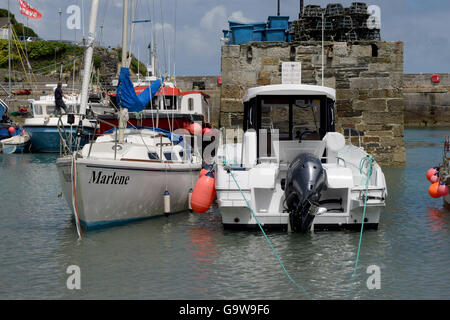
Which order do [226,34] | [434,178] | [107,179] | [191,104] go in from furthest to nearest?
[226,34] < [191,104] < [434,178] < [107,179]

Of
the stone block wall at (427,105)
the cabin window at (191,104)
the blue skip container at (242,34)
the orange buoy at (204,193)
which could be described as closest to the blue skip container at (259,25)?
the blue skip container at (242,34)

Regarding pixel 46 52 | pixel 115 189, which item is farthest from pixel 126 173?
pixel 46 52

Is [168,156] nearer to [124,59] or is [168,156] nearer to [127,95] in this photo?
[127,95]

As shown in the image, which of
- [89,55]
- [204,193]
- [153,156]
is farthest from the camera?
[153,156]

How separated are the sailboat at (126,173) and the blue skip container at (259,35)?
27.5 feet

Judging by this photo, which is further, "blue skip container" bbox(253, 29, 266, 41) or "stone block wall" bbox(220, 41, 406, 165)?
"blue skip container" bbox(253, 29, 266, 41)

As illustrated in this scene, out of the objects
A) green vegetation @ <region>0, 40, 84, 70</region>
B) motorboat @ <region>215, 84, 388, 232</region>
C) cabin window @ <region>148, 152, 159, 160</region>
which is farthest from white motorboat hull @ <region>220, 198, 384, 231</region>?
green vegetation @ <region>0, 40, 84, 70</region>

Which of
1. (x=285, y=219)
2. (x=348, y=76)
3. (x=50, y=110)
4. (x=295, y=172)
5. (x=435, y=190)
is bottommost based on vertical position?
(x=285, y=219)

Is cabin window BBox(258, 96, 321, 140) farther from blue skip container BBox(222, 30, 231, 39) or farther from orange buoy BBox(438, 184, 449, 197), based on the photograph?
→ blue skip container BBox(222, 30, 231, 39)

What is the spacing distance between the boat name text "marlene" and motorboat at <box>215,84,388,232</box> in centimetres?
171

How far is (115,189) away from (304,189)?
11.2 feet

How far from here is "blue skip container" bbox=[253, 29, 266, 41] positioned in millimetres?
21453

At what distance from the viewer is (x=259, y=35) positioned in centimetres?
2153

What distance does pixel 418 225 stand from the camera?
11938 millimetres
